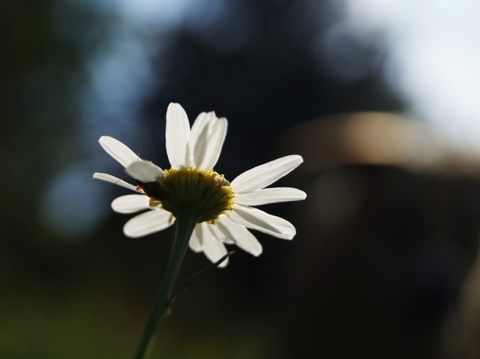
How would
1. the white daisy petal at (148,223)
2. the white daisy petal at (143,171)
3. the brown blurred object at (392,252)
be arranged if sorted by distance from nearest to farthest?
the white daisy petal at (143,171)
the white daisy petal at (148,223)
the brown blurred object at (392,252)

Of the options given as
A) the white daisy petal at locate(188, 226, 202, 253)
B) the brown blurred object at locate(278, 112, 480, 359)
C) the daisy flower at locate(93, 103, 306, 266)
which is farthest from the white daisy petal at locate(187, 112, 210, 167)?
the brown blurred object at locate(278, 112, 480, 359)

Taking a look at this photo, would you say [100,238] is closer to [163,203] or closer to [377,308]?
[377,308]

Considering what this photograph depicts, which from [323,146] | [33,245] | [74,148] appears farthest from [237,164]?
[323,146]

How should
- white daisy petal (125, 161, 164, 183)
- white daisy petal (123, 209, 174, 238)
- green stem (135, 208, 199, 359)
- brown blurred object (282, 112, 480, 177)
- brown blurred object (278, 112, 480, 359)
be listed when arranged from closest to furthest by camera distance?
green stem (135, 208, 199, 359)
white daisy petal (125, 161, 164, 183)
white daisy petal (123, 209, 174, 238)
brown blurred object (278, 112, 480, 359)
brown blurred object (282, 112, 480, 177)

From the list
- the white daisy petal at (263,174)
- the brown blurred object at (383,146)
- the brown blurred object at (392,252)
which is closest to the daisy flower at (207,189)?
the white daisy petal at (263,174)

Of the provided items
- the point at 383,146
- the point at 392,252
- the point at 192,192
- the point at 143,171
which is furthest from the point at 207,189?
the point at 383,146

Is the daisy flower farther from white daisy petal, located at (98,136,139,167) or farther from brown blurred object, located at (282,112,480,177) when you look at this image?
brown blurred object, located at (282,112,480,177)

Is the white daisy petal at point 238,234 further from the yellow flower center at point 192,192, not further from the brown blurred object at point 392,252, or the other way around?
the brown blurred object at point 392,252

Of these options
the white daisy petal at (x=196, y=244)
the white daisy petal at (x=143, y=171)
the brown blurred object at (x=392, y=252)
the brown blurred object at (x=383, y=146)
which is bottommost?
the white daisy petal at (x=143, y=171)
